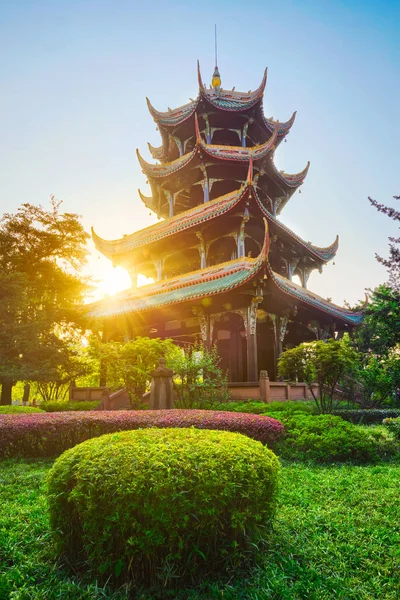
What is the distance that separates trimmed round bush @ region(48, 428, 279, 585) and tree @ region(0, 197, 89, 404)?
49.4 ft

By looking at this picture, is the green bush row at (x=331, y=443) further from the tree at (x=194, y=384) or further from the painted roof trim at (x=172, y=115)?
the painted roof trim at (x=172, y=115)

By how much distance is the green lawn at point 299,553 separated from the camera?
2680 millimetres

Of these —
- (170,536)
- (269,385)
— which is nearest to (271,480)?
(170,536)

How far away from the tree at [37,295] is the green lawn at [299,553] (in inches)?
512

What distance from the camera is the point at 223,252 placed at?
19.8m

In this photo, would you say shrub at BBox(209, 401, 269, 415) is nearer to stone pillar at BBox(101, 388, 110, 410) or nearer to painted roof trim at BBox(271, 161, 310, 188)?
stone pillar at BBox(101, 388, 110, 410)

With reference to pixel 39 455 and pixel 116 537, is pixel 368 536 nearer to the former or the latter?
pixel 116 537

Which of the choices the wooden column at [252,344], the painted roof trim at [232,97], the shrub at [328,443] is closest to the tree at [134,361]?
the wooden column at [252,344]

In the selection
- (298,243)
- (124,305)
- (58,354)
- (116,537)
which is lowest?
(116,537)

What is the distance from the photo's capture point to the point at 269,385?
13039mm

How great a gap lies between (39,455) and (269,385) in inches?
296


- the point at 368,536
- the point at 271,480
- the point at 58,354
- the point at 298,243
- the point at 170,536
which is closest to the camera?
the point at 170,536

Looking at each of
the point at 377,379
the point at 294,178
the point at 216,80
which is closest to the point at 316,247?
the point at 294,178

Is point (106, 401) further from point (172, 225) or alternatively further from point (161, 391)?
point (172, 225)
